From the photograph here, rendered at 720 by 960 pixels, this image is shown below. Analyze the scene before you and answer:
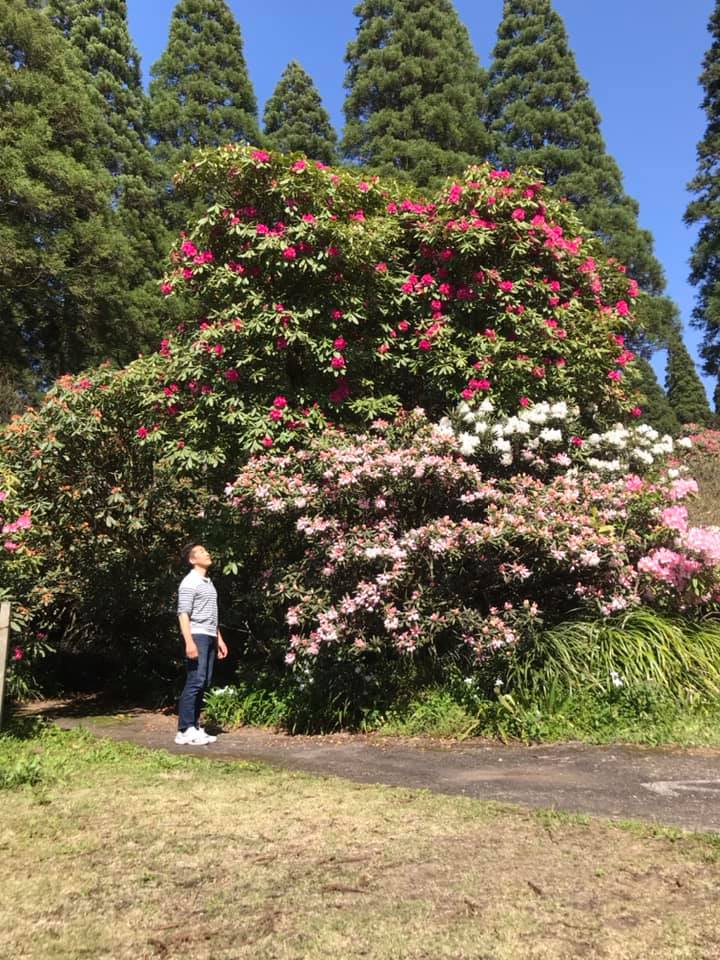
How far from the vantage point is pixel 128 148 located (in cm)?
2019

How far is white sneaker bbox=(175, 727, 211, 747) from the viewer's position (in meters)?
5.36

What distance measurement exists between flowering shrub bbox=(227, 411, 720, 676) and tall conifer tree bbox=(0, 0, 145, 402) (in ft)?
36.8

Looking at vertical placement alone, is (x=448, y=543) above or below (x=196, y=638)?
above

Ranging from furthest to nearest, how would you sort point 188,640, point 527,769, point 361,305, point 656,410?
Answer: point 656,410
point 361,305
point 188,640
point 527,769

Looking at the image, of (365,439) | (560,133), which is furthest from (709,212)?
(365,439)

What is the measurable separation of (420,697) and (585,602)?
1.51 meters

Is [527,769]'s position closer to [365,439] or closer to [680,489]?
[365,439]

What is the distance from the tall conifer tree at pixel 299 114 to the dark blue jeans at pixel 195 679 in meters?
21.4

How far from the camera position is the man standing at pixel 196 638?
17.6ft

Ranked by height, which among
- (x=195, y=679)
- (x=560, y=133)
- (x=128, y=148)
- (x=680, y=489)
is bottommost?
(x=195, y=679)

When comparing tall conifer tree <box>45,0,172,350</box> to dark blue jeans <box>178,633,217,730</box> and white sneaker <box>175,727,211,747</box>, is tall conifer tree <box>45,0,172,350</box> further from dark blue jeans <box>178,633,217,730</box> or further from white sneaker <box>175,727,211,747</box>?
white sneaker <box>175,727,211,747</box>

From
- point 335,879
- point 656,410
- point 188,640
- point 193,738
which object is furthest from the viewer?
point 656,410

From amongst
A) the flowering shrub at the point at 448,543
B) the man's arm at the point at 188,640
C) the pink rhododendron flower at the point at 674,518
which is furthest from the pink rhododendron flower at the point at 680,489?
the man's arm at the point at 188,640

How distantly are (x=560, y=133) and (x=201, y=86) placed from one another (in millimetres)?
11125
